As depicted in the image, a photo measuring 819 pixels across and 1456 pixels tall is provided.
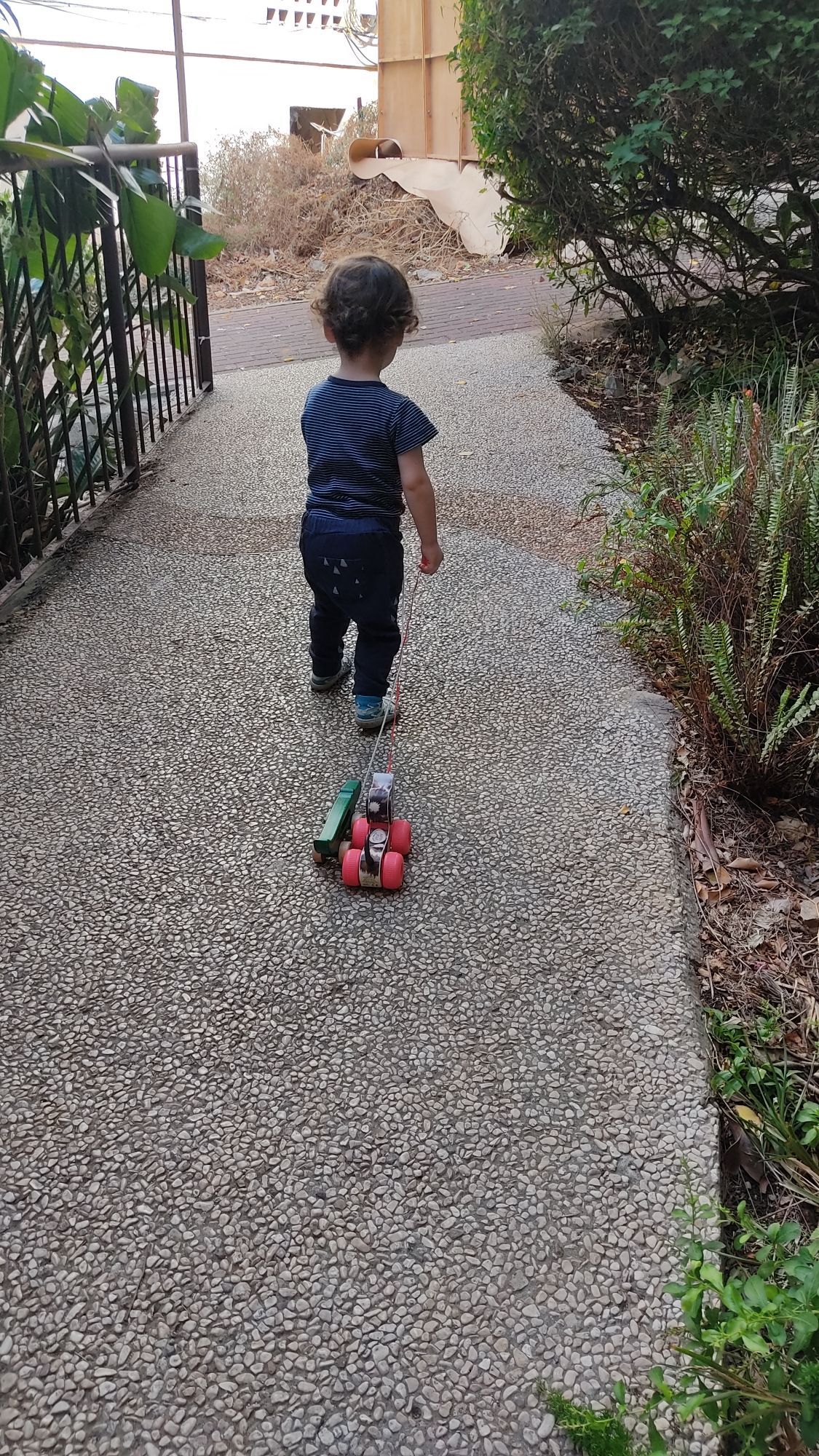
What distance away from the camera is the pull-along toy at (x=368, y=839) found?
2422 mm

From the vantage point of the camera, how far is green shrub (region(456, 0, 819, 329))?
4906 mm

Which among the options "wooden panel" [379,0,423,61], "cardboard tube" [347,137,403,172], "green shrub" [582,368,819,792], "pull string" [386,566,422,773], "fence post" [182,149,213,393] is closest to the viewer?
"green shrub" [582,368,819,792]

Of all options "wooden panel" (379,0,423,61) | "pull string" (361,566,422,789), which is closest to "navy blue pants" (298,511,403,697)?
"pull string" (361,566,422,789)

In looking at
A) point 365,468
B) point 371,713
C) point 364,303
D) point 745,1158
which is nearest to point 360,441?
point 365,468

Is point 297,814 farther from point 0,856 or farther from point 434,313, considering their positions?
point 434,313

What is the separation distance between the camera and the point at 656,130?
5234 millimetres

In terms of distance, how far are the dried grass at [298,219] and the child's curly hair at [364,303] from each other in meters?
8.99

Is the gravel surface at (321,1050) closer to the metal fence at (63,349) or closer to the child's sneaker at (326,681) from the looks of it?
the child's sneaker at (326,681)

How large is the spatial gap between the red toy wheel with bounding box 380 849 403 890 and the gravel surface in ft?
0.19

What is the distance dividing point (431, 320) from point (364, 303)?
22.2 ft

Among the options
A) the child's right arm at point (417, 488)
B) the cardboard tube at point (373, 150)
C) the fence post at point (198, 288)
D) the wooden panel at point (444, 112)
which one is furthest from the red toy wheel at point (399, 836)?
the cardboard tube at point (373, 150)

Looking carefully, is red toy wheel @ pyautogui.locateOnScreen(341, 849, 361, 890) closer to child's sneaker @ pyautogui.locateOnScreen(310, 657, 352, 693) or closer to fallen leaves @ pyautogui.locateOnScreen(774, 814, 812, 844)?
child's sneaker @ pyautogui.locateOnScreen(310, 657, 352, 693)

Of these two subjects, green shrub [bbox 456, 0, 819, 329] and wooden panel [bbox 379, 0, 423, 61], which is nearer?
green shrub [bbox 456, 0, 819, 329]

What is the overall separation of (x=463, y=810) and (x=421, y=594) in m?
1.41
